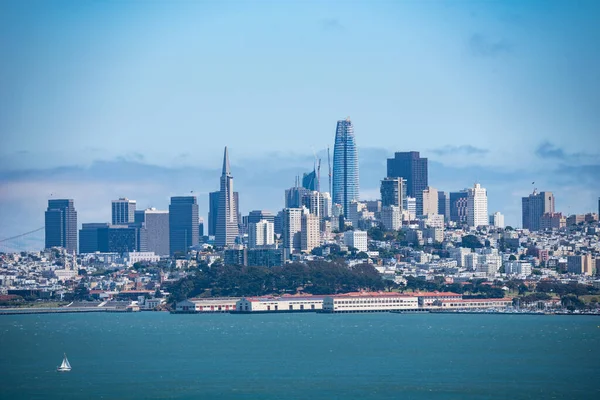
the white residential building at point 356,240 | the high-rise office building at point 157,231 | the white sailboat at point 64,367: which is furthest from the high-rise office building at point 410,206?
the white sailboat at point 64,367

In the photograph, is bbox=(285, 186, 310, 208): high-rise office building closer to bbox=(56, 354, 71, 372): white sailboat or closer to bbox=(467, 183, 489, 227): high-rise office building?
bbox=(467, 183, 489, 227): high-rise office building

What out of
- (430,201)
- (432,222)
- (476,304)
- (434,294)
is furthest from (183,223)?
(476,304)

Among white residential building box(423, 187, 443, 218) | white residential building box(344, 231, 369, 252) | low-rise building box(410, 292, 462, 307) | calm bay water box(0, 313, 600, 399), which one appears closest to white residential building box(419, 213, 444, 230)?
white residential building box(423, 187, 443, 218)

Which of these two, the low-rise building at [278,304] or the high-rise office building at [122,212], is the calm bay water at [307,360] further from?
the high-rise office building at [122,212]

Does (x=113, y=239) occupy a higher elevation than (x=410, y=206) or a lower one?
lower

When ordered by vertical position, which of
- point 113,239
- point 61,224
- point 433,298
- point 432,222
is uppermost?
point 61,224

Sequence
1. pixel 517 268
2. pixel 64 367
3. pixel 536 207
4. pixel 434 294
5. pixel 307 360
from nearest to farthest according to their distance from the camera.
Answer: pixel 64 367 → pixel 307 360 → pixel 434 294 → pixel 517 268 → pixel 536 207

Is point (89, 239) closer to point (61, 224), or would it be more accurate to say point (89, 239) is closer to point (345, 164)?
point (61, 224)
